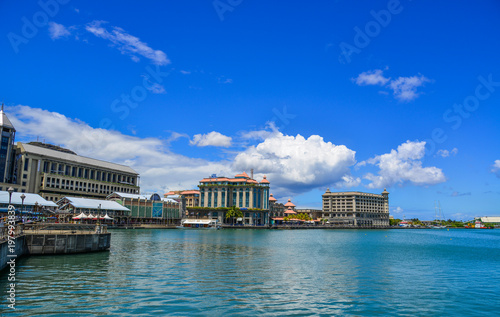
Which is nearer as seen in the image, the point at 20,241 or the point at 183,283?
the point at 183,283

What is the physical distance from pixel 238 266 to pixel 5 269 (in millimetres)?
22698

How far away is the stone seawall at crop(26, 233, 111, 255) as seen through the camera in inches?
1826

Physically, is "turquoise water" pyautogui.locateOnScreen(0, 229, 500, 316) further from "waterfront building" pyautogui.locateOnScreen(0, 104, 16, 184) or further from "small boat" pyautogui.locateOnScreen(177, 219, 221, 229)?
"small boat" pyautogui.locateOnScreen(177, 219, 221, 229)

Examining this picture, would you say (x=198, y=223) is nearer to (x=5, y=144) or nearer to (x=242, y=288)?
(x=5, y=144)

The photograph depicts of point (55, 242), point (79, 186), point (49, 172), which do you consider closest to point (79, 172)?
point (79, 186)

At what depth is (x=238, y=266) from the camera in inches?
1655

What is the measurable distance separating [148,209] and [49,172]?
1761 inches

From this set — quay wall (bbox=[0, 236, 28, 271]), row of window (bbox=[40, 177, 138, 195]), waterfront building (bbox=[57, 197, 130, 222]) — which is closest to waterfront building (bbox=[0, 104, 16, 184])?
row of window (bbox=[40, 177, 138, 195])

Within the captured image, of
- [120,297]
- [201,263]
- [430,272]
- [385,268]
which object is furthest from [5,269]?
[430,272]

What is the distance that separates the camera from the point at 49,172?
159125 millimetres

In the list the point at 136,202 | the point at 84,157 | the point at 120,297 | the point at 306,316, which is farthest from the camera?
the point at 84,157

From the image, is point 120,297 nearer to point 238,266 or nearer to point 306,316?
point 306,316

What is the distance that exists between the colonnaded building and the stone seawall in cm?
10509

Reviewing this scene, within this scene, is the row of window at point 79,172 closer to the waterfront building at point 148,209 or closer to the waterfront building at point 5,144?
the waterfront building at point 5,144
